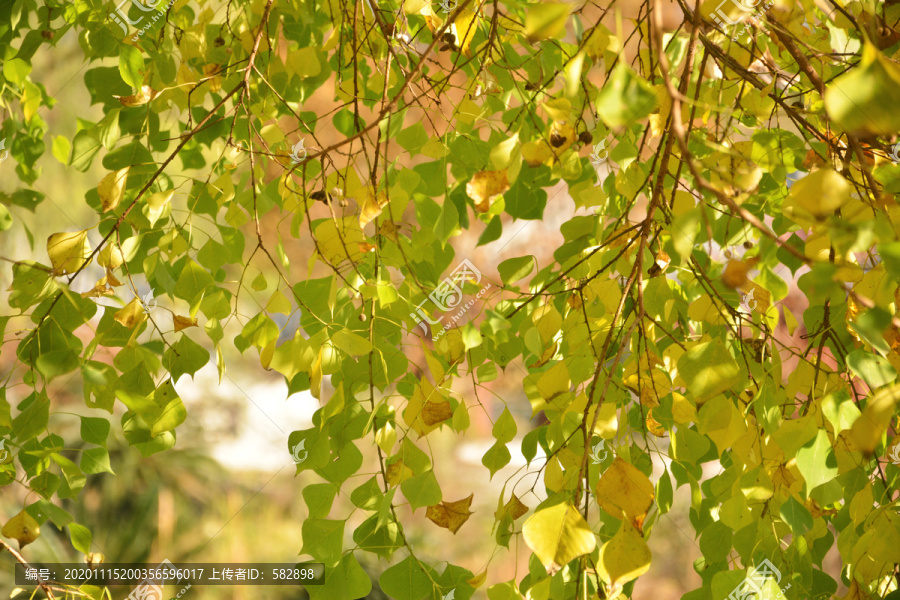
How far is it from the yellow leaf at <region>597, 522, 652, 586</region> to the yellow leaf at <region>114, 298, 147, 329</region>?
16.1 inches

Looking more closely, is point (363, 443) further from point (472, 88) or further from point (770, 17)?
point (770, 17)

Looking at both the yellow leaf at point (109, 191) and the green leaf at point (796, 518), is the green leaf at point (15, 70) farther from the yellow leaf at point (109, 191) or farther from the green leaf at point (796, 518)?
the green leaf at point (796, 518)

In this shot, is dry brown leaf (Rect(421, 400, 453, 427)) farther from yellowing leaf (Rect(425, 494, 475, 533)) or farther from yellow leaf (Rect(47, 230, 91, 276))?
yellow leaf (Rect(47, 230, 91, 276))

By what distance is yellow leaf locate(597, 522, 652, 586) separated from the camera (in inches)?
14.9

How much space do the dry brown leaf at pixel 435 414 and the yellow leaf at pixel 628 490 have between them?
153 mm

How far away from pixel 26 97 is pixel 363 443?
1.21m

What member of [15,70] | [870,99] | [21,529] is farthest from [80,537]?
[870,99]

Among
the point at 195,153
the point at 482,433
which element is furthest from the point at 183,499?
the point at 195,153

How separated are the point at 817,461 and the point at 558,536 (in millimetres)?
183

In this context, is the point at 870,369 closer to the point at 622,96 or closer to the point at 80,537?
the point at 622,96

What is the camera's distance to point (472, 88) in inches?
→ 25.5

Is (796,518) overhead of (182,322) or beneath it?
beneath

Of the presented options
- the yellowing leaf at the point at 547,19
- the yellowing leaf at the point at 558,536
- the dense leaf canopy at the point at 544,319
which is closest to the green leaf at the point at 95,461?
the dense leaf canopy at the point at 544,319

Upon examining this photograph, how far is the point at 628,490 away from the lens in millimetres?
407
